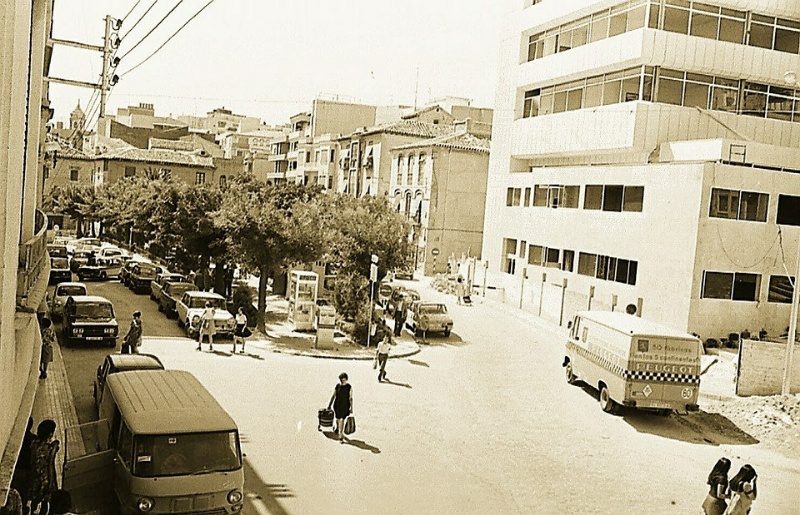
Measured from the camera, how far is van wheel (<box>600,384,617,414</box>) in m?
20.3

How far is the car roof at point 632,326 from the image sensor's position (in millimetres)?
19266

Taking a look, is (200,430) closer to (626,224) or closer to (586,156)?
(626,224)

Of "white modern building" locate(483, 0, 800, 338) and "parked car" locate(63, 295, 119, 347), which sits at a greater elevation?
"white modern building" locate(483, 0, 800, 338)

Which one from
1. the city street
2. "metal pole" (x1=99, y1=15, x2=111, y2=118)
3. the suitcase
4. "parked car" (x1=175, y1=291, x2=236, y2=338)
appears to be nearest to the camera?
the city street

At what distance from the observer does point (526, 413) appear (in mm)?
19938

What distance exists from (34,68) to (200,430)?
6854mm

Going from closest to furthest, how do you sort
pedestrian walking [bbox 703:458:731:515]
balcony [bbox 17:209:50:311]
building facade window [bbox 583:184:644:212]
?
1. balcony [bbox 17:209:50:311]
2. pedestrian walking [bbox 703:458:731:515]
3. building facade window [bbox 583:184:644:212]

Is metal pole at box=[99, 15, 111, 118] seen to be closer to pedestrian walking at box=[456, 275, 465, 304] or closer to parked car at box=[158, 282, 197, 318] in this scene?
parked car at box=[158, 282, 197, 318]

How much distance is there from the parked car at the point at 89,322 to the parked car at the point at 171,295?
6.01m

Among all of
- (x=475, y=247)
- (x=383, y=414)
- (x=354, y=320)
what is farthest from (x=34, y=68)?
(x=475, y=247)

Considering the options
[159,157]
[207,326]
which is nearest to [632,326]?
[207,326]

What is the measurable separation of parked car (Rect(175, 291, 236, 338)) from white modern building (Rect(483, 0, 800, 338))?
15332 millimetres

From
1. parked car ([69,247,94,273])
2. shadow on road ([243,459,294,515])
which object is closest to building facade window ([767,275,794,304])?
shadow on road ([243,459,294,515])

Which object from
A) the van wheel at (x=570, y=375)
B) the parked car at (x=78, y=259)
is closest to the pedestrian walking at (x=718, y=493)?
the van wheel at (x=570, y=375)
